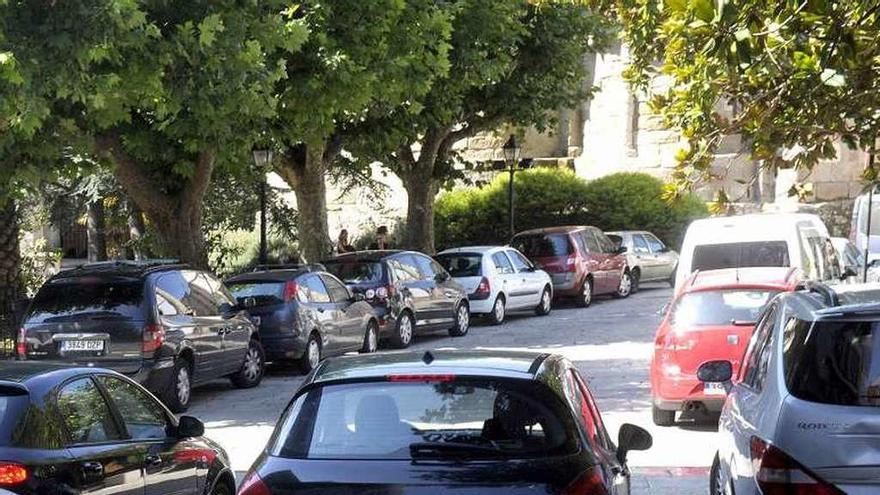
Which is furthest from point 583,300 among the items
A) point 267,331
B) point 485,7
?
point 267,331

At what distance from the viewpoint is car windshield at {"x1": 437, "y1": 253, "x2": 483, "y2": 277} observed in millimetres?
25969

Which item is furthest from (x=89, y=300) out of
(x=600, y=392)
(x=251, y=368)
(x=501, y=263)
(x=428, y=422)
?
(x=501, y=263)

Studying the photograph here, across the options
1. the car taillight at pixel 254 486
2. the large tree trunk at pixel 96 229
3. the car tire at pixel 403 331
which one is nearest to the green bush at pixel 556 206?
the large tree trunk at pixel 96 229

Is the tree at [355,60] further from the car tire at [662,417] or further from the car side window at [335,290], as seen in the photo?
the car tire at [662,417]

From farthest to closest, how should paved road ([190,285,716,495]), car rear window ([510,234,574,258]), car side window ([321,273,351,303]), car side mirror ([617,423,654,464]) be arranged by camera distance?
1. car rear window ([510,234,574,258])
2. car side window ([321,273,351,303])
3. paved road ([190,285,716,495])
4. car side mirror ([617,423,654,464])

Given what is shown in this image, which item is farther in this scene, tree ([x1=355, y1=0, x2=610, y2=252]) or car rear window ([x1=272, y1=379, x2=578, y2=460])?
tree ([x1=355, y1=0, x2=610, y2=252])

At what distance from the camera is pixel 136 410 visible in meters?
7.92

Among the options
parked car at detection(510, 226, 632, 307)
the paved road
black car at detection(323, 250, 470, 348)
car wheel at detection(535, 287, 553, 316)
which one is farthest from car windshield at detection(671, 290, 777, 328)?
parked car at detection(510, 226, 632, 307)

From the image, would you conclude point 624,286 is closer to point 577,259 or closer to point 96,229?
point 577,259

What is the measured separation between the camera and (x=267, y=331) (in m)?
18.2

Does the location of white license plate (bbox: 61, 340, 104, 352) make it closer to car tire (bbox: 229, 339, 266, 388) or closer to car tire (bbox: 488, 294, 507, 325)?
car tire (bbox: 229, 339, 266, 388)

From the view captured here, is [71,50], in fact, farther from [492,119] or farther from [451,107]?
[492,119]

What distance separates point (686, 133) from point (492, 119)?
61.9 ft

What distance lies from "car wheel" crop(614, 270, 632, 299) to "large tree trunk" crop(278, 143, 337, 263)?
7.91 metres
